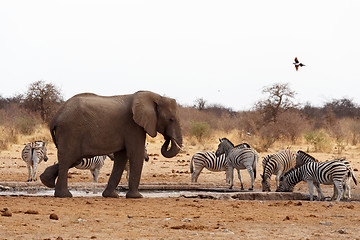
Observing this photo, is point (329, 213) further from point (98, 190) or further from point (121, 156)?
point (98, 190)

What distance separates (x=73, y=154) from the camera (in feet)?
37.5

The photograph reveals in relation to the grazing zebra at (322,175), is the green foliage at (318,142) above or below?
above

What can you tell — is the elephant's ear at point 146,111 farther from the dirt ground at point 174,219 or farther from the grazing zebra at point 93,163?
the grazing zebra at point 93,163

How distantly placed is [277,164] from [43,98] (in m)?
26.5

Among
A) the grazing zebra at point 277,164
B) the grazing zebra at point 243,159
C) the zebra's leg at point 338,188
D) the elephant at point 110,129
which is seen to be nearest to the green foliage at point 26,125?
the grazing zebra at point 243,159

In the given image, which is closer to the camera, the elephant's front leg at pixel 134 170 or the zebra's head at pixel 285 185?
the elephant's front leg at pixel 134 170

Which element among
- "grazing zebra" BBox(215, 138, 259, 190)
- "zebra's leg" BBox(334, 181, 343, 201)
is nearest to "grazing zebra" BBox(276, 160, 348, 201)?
"zebra's leg" BBox(334, 181, 343, 201)

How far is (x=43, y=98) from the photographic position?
3838 centimetres

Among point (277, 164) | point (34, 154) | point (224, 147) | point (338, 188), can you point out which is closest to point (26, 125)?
point (34, 154)

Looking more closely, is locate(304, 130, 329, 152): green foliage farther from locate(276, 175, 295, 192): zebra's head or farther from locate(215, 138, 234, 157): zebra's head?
locate(276, 175, 295, 192): zebra's head

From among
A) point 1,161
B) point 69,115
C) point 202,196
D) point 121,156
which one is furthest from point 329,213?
point 1,161

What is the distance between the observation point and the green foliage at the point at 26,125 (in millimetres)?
32688

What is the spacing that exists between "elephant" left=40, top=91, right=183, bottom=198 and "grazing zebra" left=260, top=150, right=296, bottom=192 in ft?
10.9

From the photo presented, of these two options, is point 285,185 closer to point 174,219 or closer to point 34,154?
point 174,219
